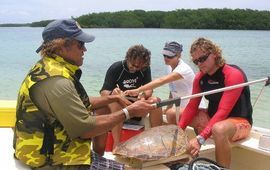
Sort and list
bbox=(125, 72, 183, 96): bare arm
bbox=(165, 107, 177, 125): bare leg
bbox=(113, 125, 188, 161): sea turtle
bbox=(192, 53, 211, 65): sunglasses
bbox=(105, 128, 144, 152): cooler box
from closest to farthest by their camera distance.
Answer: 1. bbox=(113, 125, 188, 161): sea turtle
2. bbox=(192, 53, 211, 65): sunglasses
3. bbox=(165, 107, 177, 125): bare leg
4. bbox=(125, 72, 183, 96): bare arm
5. bbox=(105, 128, 144, 152): cooler box

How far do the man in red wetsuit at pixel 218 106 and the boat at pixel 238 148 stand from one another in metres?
0.13

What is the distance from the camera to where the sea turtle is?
2943 mm

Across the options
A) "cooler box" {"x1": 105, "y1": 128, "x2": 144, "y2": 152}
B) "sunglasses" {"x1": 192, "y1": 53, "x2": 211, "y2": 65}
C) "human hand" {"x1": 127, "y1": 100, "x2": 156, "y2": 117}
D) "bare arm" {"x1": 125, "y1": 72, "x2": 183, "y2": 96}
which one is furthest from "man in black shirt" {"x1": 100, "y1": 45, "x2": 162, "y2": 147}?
"human hand" {"x1": 127, "y1": 100, "x2": 156, "y2": 117}

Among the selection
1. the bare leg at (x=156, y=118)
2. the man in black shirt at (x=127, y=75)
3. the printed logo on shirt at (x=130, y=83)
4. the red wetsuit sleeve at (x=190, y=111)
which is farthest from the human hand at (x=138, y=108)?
the printed logo on shirt at (x=130, y=83)

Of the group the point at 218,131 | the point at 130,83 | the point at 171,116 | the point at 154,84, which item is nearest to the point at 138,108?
the point at 218,131

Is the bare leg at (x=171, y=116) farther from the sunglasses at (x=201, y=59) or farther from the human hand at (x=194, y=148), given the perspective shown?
the human hand at (x=194, y=148)

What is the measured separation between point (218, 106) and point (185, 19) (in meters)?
44.5

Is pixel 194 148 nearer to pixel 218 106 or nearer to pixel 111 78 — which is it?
pixel 218 106

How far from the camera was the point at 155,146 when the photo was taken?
2.99 metres

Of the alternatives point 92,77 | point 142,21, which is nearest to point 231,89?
point 92,77

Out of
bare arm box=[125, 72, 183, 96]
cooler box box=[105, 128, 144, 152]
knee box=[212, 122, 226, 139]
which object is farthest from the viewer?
cooler box box=[105, 128, 144, 152]

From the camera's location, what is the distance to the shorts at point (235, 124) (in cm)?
337

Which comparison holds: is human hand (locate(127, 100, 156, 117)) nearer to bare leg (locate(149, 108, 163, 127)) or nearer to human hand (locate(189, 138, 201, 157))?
human hand (locate(189, 138, 201, 157))

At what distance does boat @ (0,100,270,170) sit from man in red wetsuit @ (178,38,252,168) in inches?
5.1
